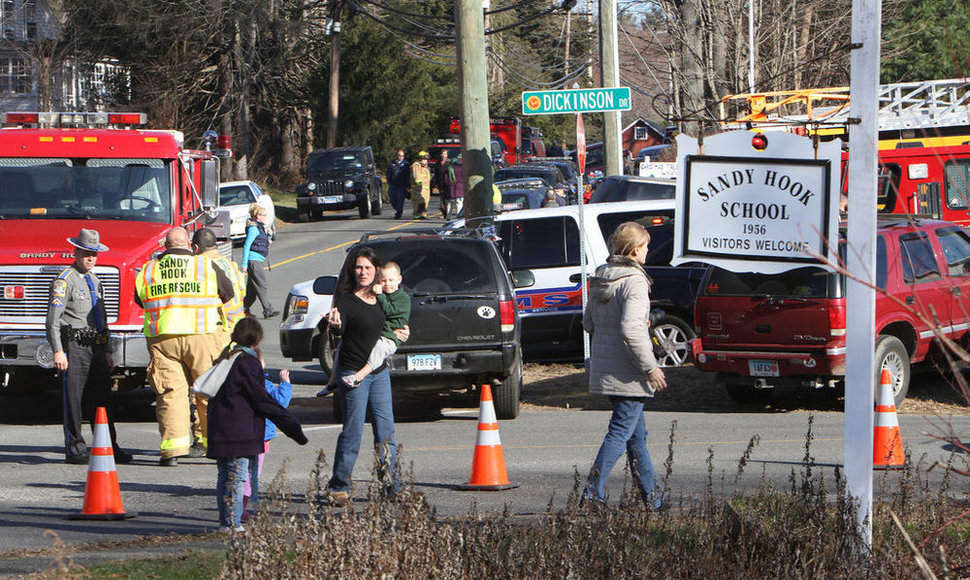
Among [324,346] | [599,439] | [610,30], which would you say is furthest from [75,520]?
[610,30]

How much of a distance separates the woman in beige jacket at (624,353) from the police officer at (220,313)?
12.1ft

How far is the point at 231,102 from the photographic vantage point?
4966cm

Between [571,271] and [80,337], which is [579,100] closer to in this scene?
[571,271]

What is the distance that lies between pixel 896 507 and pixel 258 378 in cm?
351

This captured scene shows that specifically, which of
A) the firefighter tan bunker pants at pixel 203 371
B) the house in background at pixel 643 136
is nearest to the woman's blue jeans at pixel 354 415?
the firefighter tan bunker pants at pixel 203 371

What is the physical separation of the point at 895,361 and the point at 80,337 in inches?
295

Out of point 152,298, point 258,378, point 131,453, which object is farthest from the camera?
point 131,453

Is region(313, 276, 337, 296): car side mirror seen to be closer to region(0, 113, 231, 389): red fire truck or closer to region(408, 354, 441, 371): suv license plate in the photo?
region(408, 354, 441, 371): suv license plate

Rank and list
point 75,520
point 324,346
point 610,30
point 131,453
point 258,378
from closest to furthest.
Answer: point 258,378 < point 75,520 < point 131,453 < point 324,346 < point 610,30

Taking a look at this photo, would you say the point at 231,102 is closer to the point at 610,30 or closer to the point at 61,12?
the point at 61,12

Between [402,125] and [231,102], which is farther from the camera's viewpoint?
[402,125]

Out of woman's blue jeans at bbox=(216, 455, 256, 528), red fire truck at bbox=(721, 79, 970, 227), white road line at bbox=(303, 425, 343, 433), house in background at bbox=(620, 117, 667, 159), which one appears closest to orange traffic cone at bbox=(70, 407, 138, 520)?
woman's blue jeans at bbox=(216, 455, 256, 528)

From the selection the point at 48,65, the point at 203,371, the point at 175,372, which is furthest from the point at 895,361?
the point at 48,65

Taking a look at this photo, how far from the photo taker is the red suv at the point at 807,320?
39.3ft
